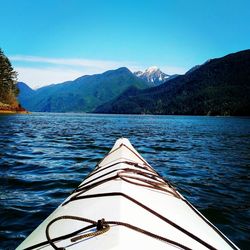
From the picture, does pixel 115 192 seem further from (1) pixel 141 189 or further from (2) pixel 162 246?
(2) pixel 162 246

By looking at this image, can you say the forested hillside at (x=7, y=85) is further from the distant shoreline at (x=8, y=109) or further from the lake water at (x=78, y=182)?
the lake water at (x=78, y=182)

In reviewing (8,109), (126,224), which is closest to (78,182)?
(126,224)

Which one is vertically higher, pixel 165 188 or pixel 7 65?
pixel 7 65

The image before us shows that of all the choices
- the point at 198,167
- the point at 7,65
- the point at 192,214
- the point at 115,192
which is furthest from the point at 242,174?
the point at 7,65

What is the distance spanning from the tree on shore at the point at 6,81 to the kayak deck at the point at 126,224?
282 feet

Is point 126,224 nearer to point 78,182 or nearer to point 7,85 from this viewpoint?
point 78,182

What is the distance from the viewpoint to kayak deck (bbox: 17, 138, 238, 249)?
317cm

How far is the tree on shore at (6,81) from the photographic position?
8421cm

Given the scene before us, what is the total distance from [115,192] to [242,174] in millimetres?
8857

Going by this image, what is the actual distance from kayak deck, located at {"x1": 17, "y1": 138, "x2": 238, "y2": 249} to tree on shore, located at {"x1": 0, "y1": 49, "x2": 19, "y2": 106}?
85.8 meters

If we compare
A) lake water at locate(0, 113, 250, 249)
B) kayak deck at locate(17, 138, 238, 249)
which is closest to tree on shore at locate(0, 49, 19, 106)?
lake water at locate(0, 113, 250, 249)

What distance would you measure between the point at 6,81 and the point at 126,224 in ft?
302

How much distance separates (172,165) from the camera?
1336cm

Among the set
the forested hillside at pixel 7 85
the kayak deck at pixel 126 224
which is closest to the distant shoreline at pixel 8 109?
the forested hillside at pixel 7 85
